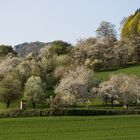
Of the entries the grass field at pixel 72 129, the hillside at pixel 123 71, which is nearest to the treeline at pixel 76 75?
the hillside at pixel 123 71

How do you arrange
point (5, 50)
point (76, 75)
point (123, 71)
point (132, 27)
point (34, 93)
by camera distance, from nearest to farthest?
1. point (34, 93)
2. point (76, 75)
3. point (123, 71)
4. point (132, 27)
5. point (5, 50)

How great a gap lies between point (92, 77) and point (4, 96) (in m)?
23.1

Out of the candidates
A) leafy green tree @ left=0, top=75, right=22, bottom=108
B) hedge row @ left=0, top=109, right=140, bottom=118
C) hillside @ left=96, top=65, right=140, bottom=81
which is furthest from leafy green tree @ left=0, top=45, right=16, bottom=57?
hedge row @ left=0, top=109, right=140, bottom=118

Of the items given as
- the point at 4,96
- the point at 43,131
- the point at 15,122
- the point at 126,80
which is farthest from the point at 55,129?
the point at 126,80

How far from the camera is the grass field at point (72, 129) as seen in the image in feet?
124

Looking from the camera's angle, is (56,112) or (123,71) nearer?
(56,112)

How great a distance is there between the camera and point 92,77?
330 ft

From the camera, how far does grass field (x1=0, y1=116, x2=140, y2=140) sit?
124 ft

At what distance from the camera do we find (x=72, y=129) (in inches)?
1721

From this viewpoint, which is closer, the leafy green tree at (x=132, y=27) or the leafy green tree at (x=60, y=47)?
the leafy green tree at (x=60, y=47)

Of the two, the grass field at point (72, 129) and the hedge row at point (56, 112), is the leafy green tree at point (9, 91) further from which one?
the grass field at point (72, 129)

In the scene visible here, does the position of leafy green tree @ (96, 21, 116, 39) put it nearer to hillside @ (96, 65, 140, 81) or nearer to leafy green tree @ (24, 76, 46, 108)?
hillside @ (96, 65, 140, 81)

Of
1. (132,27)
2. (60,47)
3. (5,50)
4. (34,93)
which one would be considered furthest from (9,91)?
(132,27)

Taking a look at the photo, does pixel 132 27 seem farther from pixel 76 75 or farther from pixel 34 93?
pixel 34 93
